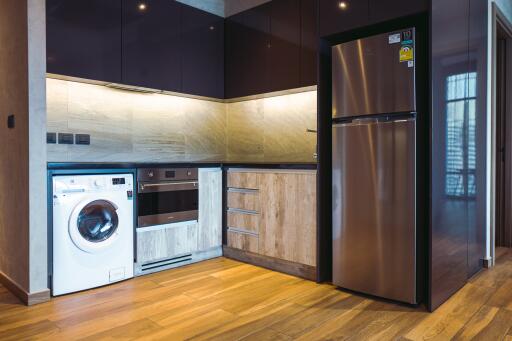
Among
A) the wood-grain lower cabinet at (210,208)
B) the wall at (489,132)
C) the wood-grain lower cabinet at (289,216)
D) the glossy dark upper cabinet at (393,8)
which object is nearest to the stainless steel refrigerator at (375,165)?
the glossy dark upper cabinet at (393,8)

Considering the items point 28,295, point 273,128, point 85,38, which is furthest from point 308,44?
point 28,295

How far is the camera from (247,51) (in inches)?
149

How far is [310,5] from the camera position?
3258 mm

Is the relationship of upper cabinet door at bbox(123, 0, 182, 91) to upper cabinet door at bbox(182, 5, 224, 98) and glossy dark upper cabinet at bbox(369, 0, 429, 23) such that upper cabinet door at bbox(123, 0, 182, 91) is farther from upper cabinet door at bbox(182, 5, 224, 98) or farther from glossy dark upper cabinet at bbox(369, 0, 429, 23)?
glossy dark upper cabinet at bbox(369, 0, 429, 23)

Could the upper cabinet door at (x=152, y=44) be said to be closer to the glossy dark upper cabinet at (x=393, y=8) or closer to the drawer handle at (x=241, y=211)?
the drawer handle at (x=241, y=211)

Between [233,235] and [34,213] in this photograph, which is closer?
[34,213]

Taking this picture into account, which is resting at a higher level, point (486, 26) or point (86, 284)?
point (486, 26)

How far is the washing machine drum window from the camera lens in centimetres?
270

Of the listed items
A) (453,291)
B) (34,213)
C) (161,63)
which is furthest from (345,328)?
(161,63)

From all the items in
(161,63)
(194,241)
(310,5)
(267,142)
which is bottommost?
(194,241)

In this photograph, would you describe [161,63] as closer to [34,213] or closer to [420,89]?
[34,213]

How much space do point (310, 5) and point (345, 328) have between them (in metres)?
2.53

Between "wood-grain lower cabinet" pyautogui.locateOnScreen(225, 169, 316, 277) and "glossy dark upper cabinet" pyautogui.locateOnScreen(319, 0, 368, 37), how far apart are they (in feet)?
3.42

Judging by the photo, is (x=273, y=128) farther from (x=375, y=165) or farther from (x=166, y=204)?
(x=375, y=165)
